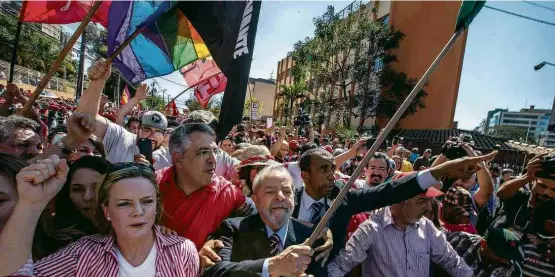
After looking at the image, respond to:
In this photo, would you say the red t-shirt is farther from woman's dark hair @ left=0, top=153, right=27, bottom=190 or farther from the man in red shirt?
woman's dark hair @ left=0, top=153, right=27, bottom=190

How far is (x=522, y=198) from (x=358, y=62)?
24.2 meters

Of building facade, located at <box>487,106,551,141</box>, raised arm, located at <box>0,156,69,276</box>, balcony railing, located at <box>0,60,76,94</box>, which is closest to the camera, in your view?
raised arm, located at <box>0,156,69,276</box>

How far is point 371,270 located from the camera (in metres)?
2.36

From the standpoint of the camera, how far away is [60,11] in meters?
3.03

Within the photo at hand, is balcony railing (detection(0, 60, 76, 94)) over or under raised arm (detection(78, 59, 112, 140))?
over

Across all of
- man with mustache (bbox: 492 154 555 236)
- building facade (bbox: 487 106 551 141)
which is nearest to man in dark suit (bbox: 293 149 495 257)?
man with mustache (bbox: 492 154 555 236)

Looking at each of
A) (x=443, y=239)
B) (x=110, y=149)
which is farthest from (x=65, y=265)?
(x=443, y=239)

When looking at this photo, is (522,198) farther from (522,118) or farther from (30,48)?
(522,118)

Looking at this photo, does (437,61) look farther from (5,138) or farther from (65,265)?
(5,138)

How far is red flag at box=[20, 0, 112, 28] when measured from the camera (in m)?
2.87

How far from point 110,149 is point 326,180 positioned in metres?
1.76

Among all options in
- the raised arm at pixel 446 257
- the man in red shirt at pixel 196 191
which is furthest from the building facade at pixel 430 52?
the man in red shirt at pixel 196 191

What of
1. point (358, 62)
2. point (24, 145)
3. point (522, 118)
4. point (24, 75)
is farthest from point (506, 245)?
point (522, 118)

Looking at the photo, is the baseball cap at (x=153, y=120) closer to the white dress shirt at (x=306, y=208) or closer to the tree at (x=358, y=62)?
the white dress shirt at (x=306, y=208)
